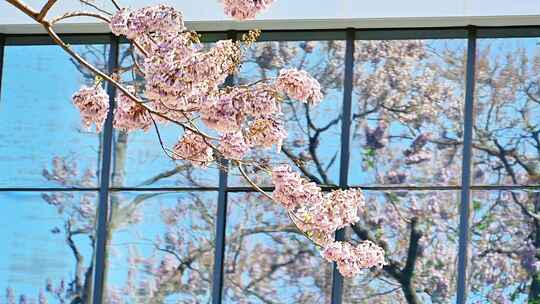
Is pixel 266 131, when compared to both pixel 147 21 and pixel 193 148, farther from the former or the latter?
pixel 147 21

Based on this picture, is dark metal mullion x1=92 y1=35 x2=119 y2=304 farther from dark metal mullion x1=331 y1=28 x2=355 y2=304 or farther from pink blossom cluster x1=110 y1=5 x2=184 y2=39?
pink blossom cluster x1=110 y1=5 x2=184 y2=39

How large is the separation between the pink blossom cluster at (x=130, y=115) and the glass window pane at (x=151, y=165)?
2354 mm

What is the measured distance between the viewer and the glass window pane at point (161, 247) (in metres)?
10.1

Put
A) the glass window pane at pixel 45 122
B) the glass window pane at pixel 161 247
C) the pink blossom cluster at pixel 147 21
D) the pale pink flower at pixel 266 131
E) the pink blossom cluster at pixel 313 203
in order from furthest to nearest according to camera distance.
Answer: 1. the glass window pane at pixel 45 122
2. the glass window pane at pixel 161 247
3. the pink blossom cluster at pixel 313 203
4. the pale pink flower at pixel 266 131
5. the pink blossom cluster at pixel 147 21

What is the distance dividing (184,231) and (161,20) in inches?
143

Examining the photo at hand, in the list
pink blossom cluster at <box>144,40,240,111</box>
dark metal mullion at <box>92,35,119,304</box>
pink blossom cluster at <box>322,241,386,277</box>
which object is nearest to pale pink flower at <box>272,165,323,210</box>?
pink blossom cluster at <box>322,241,386,277</box>

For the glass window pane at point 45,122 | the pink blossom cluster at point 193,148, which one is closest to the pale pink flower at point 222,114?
the pink blossom cluster at point 193,148

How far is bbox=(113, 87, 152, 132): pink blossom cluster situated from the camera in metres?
7.73

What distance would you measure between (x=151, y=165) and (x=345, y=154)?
126 cm

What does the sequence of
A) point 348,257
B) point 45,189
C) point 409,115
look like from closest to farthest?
point 348,257 < point 409,115 < point 45,189

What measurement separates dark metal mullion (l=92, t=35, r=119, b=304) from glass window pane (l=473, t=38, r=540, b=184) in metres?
2.34

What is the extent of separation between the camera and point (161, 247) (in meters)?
10.2

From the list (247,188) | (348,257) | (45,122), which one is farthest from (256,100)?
(45,122)

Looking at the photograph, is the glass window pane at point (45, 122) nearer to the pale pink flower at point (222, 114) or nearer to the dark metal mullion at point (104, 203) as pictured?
the dark metal mullion at point (104, 203)
